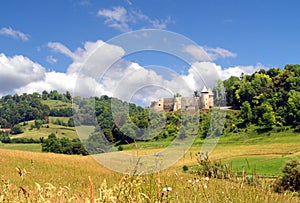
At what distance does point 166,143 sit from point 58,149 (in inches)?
3359

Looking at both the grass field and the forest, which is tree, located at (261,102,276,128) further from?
the grass field

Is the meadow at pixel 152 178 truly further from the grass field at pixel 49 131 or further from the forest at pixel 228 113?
the grass field at pixel 49 131

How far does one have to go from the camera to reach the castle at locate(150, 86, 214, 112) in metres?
8.33

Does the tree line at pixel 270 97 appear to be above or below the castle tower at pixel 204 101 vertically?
above

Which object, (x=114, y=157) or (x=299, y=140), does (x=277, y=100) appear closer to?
(x=299, y=140)

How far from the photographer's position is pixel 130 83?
8.36 m

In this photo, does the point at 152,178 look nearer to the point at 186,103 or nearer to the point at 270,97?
the point at 186,103

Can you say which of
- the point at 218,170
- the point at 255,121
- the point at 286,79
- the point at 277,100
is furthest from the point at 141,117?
the point at 286,79

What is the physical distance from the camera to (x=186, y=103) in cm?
948

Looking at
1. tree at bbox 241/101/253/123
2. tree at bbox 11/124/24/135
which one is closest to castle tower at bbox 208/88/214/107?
tree at bbox 241/101/253/123

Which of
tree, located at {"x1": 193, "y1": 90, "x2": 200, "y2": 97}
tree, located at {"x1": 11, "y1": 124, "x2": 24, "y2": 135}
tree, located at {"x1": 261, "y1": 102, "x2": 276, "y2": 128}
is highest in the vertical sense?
tree, located at {"x1": 11, "y1": 124, "x2": 24, "y2": 135}

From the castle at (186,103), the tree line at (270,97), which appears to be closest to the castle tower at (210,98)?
the castle at (186,103)

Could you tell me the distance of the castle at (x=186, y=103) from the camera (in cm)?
833

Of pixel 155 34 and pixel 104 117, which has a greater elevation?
pixel 155 34
